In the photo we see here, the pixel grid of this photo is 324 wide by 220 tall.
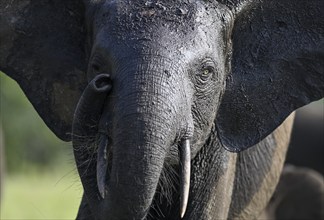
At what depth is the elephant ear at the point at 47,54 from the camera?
23.2ft

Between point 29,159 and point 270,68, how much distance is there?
16.7 m

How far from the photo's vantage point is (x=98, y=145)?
6176 millimetres

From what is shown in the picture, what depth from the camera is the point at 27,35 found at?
7188 millimetres

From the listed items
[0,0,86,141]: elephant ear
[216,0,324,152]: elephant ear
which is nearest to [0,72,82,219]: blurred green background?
[0,0,86,141]: elephant ear

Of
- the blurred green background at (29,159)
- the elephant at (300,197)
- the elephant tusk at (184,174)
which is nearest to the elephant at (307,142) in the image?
the elephant at (300,197)

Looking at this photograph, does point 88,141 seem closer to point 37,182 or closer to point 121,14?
point 121,14

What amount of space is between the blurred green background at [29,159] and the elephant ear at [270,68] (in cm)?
726

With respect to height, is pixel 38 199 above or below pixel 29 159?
above

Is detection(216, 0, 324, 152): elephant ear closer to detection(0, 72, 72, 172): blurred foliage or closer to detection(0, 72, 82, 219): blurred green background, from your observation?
detection(0, 72, 82, 219): blurred green background

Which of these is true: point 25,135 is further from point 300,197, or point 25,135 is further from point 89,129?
point 89,129

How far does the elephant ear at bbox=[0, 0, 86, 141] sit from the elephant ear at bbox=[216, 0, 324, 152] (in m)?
0.78

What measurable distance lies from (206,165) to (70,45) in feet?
2.99

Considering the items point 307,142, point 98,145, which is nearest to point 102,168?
point 98,145

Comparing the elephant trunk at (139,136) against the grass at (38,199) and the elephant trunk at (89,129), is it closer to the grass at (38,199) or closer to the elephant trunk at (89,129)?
the elephant trunk at (89,129)
